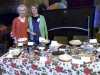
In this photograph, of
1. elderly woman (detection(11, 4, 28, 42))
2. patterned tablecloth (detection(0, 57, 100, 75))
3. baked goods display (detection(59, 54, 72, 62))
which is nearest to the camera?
patterned tablecloth (detection(0, 57, 100, 75))

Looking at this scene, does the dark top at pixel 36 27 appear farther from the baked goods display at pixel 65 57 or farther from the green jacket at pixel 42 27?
the baked goods display at pixel 65 57

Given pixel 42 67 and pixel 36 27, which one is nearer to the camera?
pixel 42 67

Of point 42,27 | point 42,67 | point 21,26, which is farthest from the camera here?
point 42,27

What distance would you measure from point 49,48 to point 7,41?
79.3 inches

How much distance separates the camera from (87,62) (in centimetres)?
321

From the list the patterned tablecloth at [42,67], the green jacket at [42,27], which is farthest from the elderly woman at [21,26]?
the patterned tablecloth at [42,67]

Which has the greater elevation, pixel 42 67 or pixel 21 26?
pixel 21 26

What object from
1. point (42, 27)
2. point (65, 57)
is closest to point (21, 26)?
point (42, 27)

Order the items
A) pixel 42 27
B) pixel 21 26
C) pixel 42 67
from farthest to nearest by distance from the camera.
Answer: pixel 42 27 → pixel 21 26 → pixel 42 67

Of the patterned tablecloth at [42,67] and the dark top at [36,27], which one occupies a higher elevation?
the dark top at [36,27]

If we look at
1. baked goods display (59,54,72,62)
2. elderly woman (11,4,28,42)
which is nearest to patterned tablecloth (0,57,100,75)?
baked goods display (59,54,72,62)

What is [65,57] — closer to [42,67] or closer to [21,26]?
[42,67]

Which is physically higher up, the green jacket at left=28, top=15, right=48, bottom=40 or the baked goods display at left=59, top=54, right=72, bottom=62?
the green jacket at left=28, top=15, right=48, bottom=40

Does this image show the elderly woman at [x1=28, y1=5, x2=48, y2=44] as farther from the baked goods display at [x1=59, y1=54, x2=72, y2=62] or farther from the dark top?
the baked goods display at [x1=59, y1=54, x2=72, y2=62]
